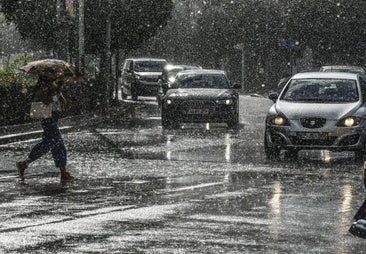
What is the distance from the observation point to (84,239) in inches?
432

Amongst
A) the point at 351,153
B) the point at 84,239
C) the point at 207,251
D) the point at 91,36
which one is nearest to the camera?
the point at 207,251

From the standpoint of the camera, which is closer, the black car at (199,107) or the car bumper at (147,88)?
the black car at (199,107)

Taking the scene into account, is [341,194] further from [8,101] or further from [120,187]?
[8,101]

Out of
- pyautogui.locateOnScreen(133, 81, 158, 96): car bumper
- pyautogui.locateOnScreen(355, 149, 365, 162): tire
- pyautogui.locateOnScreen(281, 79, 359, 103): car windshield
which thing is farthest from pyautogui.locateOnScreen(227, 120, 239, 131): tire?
pyautogui.locateOnScreen(133, 81, 158, 96): car bumper

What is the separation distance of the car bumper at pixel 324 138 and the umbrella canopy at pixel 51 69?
433 centimetres

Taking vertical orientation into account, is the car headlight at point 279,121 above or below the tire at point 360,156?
above

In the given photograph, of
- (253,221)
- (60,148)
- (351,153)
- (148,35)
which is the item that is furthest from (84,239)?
(148,35)

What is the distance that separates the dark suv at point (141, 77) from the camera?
5122 centimetres

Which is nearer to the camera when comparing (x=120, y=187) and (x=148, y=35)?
(x=120, y=187)

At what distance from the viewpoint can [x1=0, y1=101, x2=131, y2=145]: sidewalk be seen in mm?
25747

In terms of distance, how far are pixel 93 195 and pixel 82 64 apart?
25444 mm

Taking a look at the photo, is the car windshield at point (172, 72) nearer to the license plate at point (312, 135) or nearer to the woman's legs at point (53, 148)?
the license plate at point (312, 135)

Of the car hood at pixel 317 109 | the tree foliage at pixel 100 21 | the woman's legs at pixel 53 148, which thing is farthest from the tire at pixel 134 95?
the woman's legs at pixel 53 148

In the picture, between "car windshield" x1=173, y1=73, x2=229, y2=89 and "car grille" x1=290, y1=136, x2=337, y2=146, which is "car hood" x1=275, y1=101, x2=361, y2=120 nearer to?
"car grille" x1=290, y1=136, x2=337, y2=146
